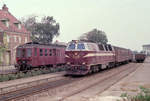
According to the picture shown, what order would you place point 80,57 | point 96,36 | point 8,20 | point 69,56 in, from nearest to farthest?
point 80,57, point 69,56, point 8,20, point 96,36

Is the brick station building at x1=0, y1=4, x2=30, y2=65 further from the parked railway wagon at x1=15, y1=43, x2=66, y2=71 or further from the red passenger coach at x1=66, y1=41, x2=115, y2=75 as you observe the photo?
the red passenger coach at x1=66, y1=41, x2=115, y2=75

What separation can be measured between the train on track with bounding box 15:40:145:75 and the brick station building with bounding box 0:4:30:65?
53.6 feet

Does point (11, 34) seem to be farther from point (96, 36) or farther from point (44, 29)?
point (96, 36)

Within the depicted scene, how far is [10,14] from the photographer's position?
52219 mm

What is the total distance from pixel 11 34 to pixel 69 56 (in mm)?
25560

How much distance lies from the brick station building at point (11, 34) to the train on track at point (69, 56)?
16.3 meters

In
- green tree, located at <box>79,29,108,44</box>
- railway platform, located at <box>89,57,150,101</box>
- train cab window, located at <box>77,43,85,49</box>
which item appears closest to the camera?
railway platform, located at <box>89,57,150,101</box>

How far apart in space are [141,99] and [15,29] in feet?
133

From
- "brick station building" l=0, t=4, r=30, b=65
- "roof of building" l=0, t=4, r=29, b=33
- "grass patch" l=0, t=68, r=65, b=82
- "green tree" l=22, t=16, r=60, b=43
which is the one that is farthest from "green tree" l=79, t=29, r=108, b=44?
"grass patch" l=0, t=68, r=65, b=82

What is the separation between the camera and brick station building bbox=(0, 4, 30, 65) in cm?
4272

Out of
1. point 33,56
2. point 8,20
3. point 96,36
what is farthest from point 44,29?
point 33,56

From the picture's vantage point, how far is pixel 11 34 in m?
44.7

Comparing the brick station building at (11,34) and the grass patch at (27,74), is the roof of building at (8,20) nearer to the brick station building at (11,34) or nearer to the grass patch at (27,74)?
the brick station building at (11,34)

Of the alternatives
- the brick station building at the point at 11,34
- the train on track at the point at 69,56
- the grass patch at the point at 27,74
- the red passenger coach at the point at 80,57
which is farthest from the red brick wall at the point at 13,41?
the red passenger coach at the point at 80,57
